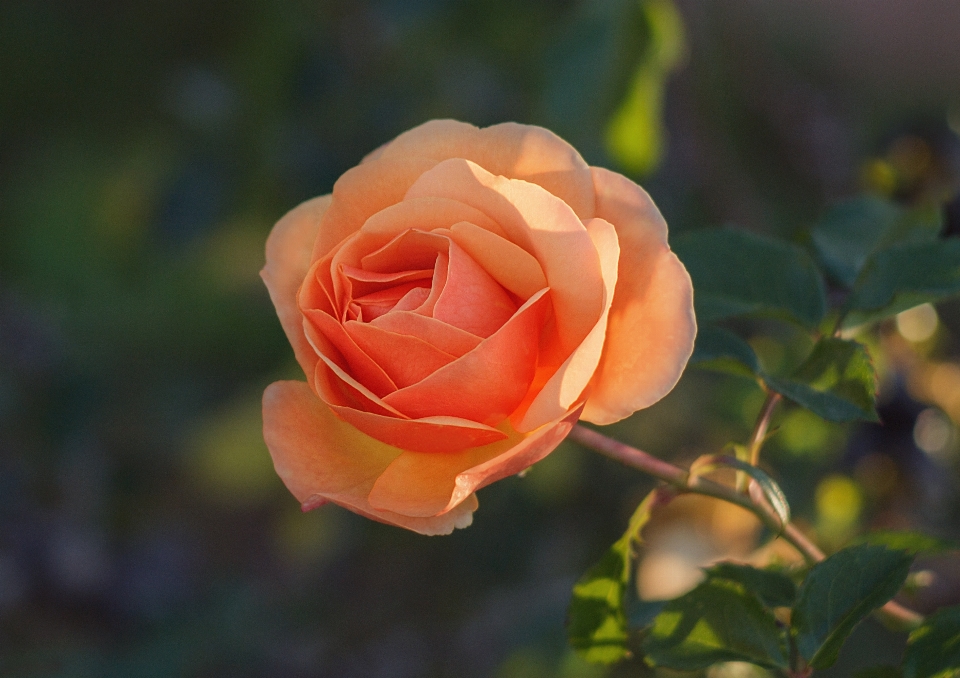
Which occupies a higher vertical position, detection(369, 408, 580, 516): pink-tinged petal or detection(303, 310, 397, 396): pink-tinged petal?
detection(303, 310, 397, 396): pink-tinged petal

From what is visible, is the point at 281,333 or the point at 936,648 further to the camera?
the point at 281,333

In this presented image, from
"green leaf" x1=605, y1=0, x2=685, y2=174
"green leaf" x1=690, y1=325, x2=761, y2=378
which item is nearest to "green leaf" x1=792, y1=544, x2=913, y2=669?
"green leaf" x1=690, y1=325, x2=761, y2=378

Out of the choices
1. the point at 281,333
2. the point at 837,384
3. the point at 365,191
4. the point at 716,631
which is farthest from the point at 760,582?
the point at 281,333

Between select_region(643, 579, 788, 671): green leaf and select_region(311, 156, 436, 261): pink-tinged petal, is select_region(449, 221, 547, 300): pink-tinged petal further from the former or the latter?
select_region(643, 579, 788, 671): green leaf

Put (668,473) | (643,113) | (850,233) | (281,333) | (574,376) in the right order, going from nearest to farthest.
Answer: (574,376) → (668,473) → (850,233) → (643,113) → (281,333)

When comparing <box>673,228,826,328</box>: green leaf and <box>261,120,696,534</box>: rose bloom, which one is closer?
<box>261,120,696,534</box>: rose bloom

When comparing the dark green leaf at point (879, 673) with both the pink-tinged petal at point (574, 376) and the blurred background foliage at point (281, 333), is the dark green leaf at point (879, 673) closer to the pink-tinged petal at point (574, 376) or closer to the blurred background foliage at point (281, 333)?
the pink-tinged petal at point (574, 376)

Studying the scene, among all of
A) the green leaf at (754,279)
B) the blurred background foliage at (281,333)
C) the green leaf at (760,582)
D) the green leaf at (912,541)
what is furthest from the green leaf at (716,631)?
the blurred background foliage at (281,333)

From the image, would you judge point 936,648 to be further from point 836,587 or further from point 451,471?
point 451,471
